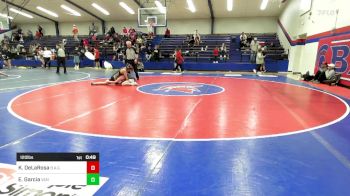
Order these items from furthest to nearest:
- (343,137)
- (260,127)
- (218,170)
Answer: (260,127) < (343,137) < (218,170)

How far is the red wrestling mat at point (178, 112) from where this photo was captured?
485 centimetres

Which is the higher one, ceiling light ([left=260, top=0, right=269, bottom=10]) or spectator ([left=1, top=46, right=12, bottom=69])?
ceiling light ([left=260, top=0, right=269, bottom=10])

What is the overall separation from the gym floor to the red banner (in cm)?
459

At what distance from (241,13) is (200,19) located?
431 centimetres

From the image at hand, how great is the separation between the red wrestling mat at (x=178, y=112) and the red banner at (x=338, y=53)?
3729mm

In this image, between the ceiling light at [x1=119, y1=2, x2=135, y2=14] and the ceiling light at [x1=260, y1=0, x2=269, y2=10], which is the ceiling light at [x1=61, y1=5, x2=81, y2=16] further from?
the ceiling light at [x1=260, y1=0, x2=269, y2=10]

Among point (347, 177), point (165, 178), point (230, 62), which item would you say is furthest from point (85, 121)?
point (230, 62)

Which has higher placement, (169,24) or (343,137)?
(169,24)

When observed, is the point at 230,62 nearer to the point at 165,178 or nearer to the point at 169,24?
the point at 169,24

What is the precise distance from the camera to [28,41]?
101ft

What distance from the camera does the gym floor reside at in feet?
9.71

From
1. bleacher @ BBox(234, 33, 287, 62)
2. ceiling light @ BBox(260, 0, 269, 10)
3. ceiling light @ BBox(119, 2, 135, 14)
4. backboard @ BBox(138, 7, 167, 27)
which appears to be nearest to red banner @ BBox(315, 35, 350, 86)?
bleacher @ BBox(234, 33, 287, 62)

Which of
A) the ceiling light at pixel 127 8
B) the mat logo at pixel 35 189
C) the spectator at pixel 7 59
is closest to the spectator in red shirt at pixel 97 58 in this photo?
the ceiling light at pixel 127 8
